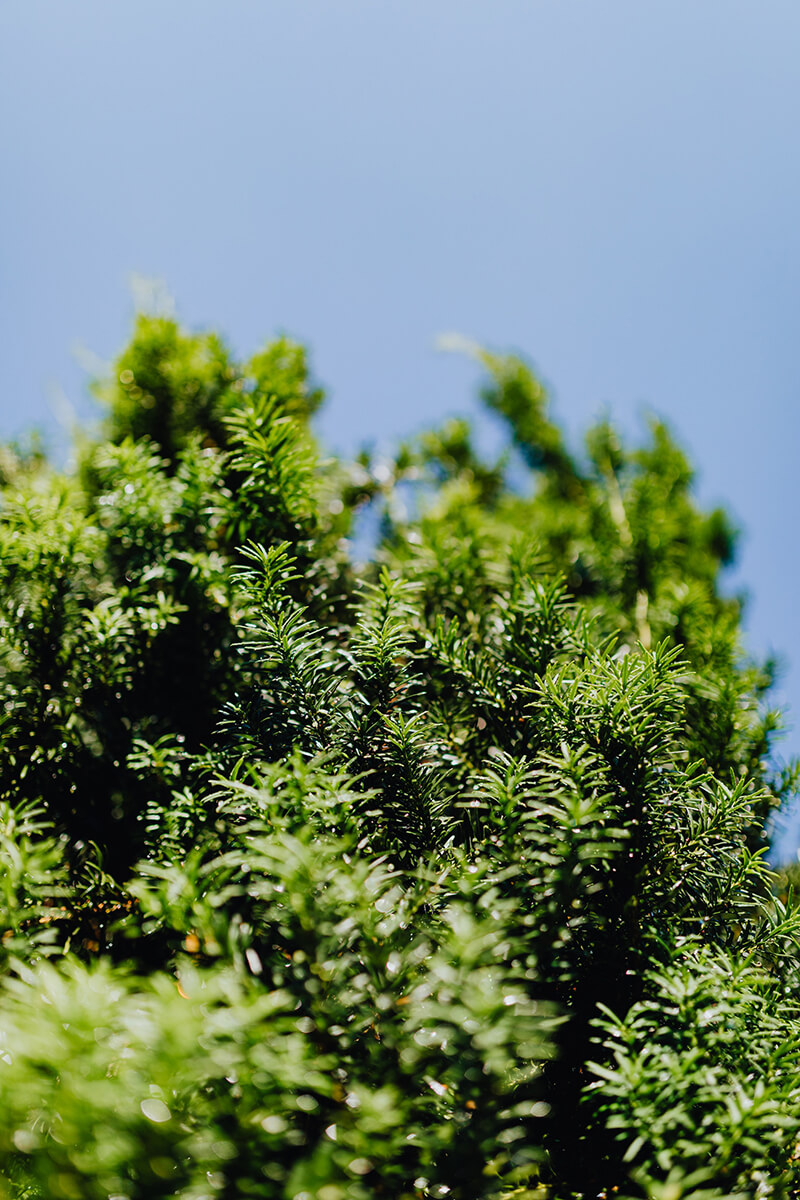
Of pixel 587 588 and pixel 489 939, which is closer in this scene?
pixel 489 939

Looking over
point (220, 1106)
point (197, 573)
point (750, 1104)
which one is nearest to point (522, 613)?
point (197, 573)

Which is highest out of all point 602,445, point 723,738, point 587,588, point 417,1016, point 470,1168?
point 602,445

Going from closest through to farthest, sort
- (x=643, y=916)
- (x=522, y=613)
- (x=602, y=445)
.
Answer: (x=643, y=916), (x=522, y=613), (x=602, y=445)

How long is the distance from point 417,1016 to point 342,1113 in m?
0.12

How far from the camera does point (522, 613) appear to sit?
133cm

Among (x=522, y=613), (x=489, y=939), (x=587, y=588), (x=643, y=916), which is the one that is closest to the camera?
(x=489, y=939)

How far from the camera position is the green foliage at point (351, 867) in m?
0.65

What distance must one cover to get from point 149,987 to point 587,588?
5.92 feet

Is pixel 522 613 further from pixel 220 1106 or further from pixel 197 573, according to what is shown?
pixel 220 1106

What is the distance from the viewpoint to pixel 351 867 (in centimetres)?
82

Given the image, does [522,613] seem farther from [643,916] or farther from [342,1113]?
[342,1113]

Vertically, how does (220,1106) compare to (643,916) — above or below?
below

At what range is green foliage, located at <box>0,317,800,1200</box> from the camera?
0.65m

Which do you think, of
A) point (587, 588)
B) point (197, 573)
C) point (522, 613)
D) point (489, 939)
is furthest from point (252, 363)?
point (489, 939)
